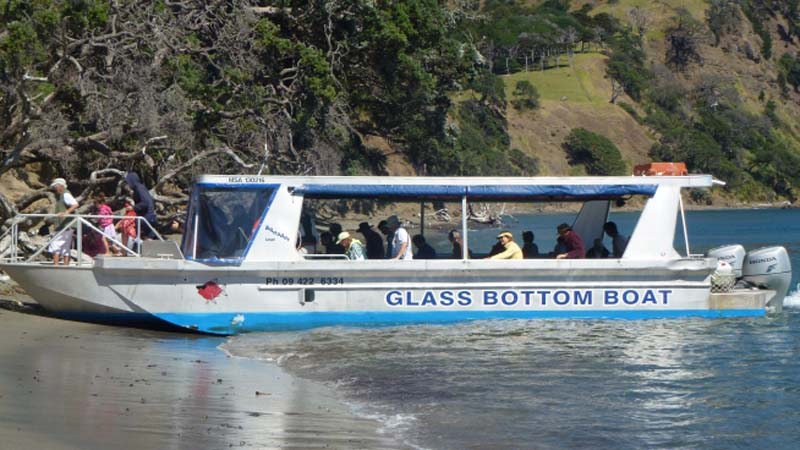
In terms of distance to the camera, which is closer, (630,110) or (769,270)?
(769,270)

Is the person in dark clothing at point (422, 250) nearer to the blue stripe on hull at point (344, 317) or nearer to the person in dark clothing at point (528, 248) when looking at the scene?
the blue stripe on hull at point (344, 317)

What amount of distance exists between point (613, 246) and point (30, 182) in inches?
619

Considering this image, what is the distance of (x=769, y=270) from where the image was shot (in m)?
19.8

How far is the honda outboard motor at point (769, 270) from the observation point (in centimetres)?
1978

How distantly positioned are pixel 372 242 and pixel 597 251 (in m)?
3.71

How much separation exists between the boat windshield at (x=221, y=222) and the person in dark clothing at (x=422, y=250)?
2765 millimetres

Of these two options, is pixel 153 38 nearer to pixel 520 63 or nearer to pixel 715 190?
pixel 715 190

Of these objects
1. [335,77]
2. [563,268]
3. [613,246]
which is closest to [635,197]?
[613,246]

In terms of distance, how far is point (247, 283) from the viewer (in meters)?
17.6

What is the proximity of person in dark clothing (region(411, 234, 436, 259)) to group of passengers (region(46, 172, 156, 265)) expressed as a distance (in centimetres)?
421

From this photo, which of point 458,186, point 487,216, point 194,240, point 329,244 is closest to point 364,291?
point 329,244

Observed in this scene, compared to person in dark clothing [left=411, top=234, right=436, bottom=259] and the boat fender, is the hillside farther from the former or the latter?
the boat fender

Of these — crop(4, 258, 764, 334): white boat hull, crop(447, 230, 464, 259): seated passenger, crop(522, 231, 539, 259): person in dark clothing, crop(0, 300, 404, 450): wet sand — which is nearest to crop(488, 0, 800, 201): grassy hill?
crop(522, 231, 539, 259): person in dark clothing

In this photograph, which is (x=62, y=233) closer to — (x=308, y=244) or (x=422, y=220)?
(x=308, y=244)
